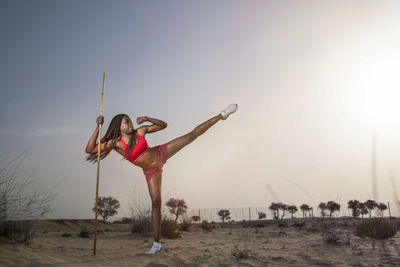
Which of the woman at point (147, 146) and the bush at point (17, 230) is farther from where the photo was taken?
the bush at point (17, 230)

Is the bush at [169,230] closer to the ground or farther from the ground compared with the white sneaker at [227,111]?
closer to the ground

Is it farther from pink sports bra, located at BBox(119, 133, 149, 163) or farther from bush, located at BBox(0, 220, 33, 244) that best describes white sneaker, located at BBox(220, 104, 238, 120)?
bush, located at BBox(0, 220, 33, 244)

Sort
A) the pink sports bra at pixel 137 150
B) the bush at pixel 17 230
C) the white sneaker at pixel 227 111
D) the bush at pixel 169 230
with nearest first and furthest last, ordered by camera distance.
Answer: the pink sports bra at pixel 137 150, the white sneaker at pixel 227 111, the bush at pixel 17 230, the bush at pixel 169 230

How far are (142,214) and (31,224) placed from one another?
18.3 ft

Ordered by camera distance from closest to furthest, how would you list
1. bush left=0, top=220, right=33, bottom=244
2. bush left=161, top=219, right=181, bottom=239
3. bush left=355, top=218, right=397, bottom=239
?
bush left=0, top=220, right=33, bottom=244, bush left=355, top=218, right=397, bottom=239, bush left=161, top=219, right=181, bottom=239

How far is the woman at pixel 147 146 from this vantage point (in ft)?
16.3

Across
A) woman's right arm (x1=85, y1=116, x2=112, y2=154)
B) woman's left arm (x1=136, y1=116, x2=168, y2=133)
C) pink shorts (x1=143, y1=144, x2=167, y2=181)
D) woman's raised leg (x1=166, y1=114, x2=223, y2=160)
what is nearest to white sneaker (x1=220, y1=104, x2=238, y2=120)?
woman's raised leg (x1=166, y1=114, x2=223, y2=160)

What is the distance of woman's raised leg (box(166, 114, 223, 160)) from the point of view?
16.9 ft

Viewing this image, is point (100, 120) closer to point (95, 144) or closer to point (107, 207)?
point (95, 144)

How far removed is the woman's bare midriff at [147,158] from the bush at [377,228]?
634 centimetres

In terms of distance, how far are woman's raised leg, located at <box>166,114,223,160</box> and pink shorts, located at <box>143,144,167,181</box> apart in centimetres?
7

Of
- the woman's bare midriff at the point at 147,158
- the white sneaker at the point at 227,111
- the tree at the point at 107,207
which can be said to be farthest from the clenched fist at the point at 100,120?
the tree at the point at 107,207

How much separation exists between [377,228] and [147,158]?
6722 mm

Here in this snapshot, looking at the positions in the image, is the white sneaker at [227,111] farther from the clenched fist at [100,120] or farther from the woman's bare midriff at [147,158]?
the clenched fist at [100,120]
